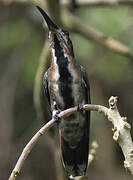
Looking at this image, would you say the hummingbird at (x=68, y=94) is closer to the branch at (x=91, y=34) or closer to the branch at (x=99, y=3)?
the branch at (x=91, y=34)

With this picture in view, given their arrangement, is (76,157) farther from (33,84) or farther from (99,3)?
(33,84)

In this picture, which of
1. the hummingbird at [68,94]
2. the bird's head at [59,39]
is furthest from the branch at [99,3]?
the bird's head at [59,39]

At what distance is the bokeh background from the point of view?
212 inches

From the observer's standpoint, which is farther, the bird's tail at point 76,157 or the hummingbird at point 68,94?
the bird's tail at point 76,157

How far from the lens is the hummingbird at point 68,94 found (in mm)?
2840

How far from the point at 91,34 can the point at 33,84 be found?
1453mm

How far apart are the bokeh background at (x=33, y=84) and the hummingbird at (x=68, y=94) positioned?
75.6 inches

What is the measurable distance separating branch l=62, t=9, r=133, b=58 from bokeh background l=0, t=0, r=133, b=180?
0.96m

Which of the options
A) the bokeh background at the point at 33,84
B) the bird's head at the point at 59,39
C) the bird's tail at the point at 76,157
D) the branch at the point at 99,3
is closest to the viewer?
the bird's head at the point at 59,39

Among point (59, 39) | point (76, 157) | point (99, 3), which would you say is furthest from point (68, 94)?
point (99, 3)

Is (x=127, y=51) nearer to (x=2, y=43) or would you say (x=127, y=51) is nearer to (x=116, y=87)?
(x=116, y=87)

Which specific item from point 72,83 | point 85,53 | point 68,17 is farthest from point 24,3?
point 72,83

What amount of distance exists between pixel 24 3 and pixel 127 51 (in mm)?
1182

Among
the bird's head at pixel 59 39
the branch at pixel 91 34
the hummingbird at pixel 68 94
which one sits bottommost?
the hummingbird at pixel 68 94
